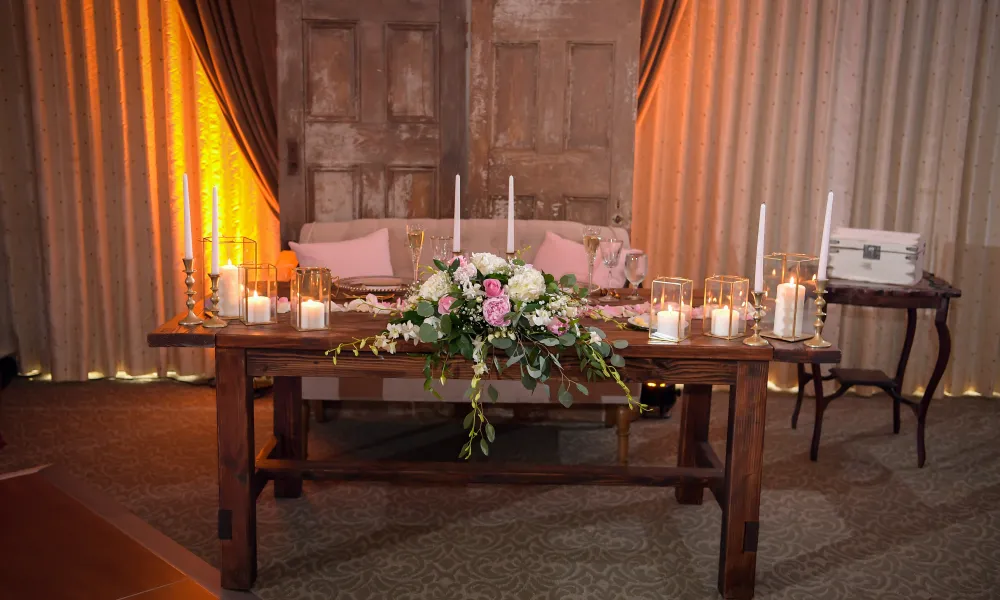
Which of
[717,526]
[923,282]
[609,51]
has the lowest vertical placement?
[717,526]

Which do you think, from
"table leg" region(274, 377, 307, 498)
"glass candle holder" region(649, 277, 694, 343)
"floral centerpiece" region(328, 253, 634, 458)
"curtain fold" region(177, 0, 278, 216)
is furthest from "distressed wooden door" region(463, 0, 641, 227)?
"floral centerpiece" region(328, 253, 634, 458)

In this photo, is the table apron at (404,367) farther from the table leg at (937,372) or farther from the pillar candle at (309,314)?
the table leg at (937,372)

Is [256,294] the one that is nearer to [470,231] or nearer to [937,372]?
[470,231]

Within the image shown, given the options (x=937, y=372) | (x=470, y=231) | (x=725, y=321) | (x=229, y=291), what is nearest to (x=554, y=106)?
(x=470, y=231)

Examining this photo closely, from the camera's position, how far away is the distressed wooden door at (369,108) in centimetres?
463

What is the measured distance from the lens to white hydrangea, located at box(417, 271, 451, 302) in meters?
2.52

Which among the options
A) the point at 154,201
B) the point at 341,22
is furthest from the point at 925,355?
the point at 154,201

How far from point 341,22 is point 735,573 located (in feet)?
10.7

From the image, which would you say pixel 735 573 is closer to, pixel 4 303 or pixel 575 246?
pixel 575 246

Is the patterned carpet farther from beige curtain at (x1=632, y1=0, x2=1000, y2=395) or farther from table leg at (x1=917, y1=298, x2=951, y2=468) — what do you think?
beige curtain at (x1=632, y1=0, x2=1000, y2=395)

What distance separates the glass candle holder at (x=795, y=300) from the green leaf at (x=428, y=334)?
1.00m

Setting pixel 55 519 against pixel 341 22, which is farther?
pixel 341 22

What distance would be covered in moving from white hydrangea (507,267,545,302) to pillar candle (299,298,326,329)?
0.58m

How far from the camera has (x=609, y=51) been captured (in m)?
4.69
